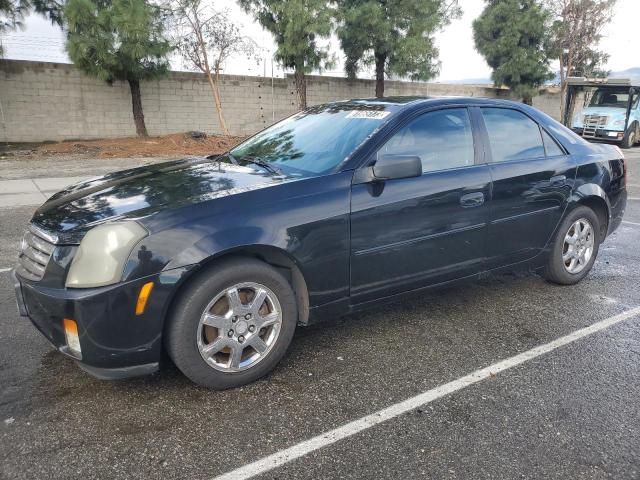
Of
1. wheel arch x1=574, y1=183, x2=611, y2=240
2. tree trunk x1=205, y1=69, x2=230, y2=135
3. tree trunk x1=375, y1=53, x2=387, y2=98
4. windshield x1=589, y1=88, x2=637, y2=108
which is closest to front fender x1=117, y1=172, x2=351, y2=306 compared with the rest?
wheel arch x1=574, y1=183, x2=611, y2=240

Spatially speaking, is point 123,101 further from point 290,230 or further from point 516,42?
point 516,42

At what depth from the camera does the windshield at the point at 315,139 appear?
130 inches

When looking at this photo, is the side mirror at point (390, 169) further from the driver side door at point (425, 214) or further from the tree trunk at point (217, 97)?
the tree trunk at point (217, 97)

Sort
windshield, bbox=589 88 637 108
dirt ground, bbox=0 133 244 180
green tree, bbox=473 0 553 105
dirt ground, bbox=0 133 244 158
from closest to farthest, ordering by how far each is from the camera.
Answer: dirt ground, bbox=0 133 244 180, dirt ground, bbox=0 133 244 158, windshield, bbox=589 88 637 108, green tree, bbox=473 0 553 105

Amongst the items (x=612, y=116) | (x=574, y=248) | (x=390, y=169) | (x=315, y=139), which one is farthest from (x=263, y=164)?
(x=612, y=116)

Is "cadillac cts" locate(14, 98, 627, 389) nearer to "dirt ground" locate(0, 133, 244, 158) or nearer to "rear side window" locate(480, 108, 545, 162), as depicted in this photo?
"rear side window" locate(480, 108, 545, 162)

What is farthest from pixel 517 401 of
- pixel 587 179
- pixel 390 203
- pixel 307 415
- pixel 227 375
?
pixel 587 179

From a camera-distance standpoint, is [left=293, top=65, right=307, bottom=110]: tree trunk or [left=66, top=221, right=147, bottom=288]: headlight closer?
[left=66, top=221, right=147, bottom=288]: headlight

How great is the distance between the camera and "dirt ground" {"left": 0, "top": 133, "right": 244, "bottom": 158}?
45.1 feet

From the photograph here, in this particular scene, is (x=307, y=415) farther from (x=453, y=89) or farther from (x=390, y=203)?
(x=453, y=89)

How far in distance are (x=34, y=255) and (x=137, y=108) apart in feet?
50.8

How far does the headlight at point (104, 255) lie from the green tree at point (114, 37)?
13813mm

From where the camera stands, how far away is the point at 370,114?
3.58 metres

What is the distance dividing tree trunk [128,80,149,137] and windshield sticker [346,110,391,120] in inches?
576
